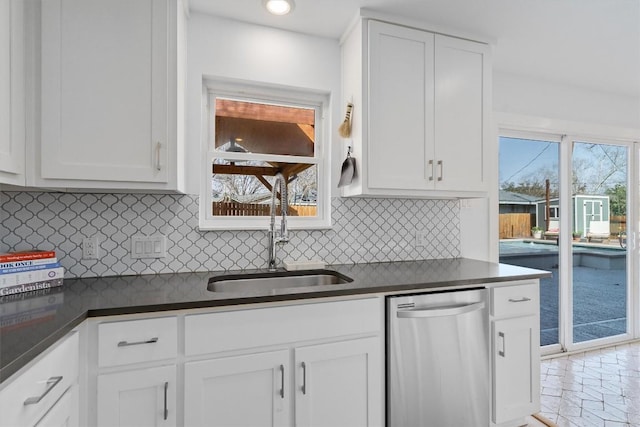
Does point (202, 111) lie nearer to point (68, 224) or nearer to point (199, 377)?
point (68, 224)

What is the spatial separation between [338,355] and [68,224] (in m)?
1.49

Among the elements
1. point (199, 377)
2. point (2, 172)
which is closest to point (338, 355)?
point (199, 377)

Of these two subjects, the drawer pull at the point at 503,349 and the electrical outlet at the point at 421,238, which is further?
the electrical outlet at the point at 421,238

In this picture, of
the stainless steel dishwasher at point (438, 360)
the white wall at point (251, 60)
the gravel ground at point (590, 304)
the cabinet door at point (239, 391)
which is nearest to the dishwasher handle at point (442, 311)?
the stainless steel dishwasher at point (438, 360)

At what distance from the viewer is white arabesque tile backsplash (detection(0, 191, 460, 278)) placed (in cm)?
165

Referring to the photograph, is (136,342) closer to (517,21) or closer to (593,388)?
(517,21)

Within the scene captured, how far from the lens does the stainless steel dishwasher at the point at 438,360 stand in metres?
1.55

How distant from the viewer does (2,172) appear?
1.22 meters

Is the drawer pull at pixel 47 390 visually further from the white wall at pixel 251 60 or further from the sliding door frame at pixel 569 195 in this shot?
the sliding door frame at pixel 569 195

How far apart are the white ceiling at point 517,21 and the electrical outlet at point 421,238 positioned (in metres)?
1.32

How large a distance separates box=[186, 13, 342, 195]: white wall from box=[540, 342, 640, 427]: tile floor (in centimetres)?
206

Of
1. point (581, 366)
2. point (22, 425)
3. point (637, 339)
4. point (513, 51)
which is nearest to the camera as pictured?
point (22, 425)

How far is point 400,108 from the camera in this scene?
1939mm

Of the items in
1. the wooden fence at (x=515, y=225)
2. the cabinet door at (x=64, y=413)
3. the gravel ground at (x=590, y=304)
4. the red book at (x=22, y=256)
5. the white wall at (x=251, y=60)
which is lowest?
the gravel ground at (x=590, y=304)
